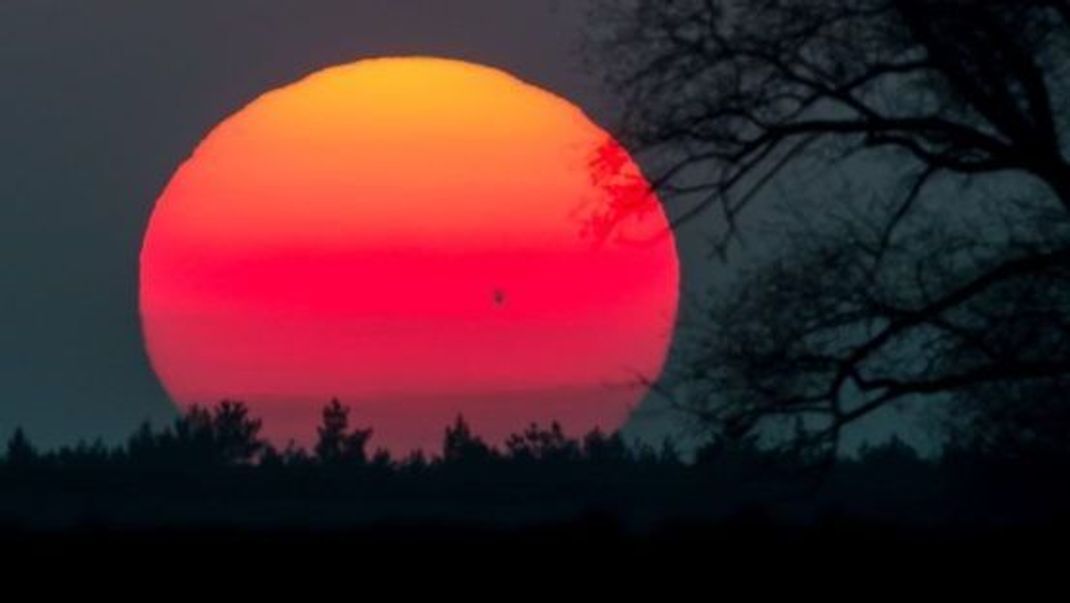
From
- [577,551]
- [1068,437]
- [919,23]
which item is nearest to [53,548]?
[577,551]

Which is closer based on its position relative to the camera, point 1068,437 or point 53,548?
point 53,548

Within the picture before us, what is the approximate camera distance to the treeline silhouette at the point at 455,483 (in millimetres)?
45188

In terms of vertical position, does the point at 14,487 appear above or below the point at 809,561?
above

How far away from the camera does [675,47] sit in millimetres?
32000

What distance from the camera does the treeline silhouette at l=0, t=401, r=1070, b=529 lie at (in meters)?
45.2

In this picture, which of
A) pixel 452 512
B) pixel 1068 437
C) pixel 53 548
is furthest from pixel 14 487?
pixel 53 548

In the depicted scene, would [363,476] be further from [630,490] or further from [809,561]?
[809,561]

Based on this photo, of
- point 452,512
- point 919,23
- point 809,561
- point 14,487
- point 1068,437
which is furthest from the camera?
point 14,487

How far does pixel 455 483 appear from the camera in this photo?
201 feet

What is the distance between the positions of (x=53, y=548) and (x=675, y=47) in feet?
21.9

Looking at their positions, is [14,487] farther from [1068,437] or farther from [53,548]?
[53,548]

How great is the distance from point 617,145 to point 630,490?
1161 inches

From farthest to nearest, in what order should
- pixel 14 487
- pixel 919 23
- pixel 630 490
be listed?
pixel 630 490
pixel 14 487
pixel 919 23

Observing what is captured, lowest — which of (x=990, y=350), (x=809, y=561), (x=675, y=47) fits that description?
(x=809, y=561)
